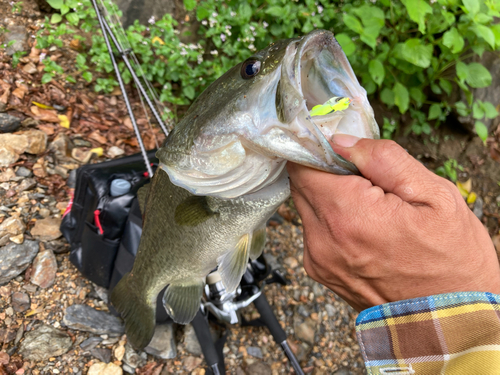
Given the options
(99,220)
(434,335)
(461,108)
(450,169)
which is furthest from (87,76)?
(450,169)

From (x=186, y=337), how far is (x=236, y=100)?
73.5 inches

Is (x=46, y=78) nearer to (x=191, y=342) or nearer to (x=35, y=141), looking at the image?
(x=35, y=141)

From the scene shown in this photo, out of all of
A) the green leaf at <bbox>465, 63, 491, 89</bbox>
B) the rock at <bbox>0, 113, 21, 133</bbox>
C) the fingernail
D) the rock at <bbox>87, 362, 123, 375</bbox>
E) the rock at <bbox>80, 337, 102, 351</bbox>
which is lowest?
the rock at <bbox>87, 362, 123, 375</bbox>

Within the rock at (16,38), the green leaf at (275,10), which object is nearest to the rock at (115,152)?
the rock at (16,38)

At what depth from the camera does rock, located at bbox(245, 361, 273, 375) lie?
2258mm

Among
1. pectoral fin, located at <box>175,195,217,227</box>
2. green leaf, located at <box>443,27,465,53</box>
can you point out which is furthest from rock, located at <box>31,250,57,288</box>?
green leaf, located at <box>443,27,465,53</box>

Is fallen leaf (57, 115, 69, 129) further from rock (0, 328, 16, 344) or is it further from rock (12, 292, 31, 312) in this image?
rock (0, 328, 16, 344)

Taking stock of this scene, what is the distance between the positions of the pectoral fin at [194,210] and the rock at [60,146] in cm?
187

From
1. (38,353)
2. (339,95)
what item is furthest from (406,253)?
(38,353)

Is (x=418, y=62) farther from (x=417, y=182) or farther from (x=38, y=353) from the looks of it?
(x=38, y=353)

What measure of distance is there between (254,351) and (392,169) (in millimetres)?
1992

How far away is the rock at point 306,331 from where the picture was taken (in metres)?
2.50

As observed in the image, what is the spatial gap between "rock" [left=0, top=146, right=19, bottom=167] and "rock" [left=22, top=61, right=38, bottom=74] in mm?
879

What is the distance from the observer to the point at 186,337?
7.27ft
